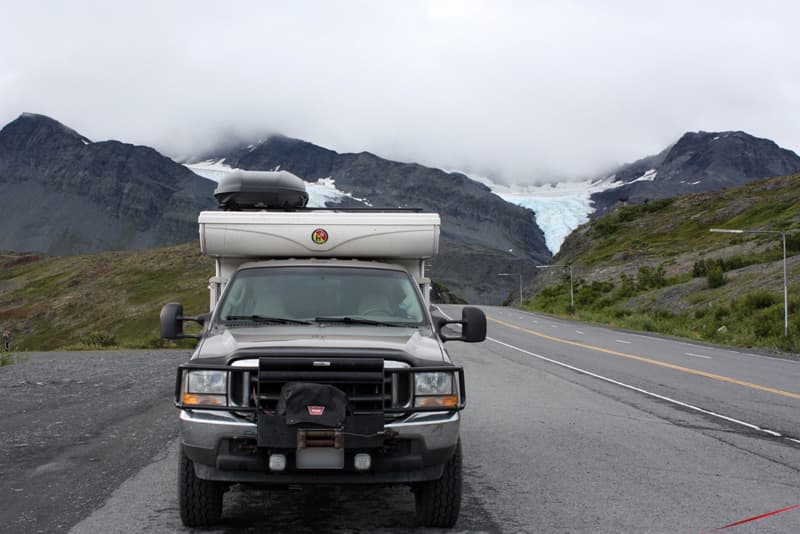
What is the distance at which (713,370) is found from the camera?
63.9 feet

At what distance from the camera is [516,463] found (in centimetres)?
785

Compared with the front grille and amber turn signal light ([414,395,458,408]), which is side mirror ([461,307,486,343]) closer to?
amber turn signal light ([414,395,458,408])

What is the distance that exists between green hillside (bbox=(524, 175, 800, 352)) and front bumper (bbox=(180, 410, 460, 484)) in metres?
27.8

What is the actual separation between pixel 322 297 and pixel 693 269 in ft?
206

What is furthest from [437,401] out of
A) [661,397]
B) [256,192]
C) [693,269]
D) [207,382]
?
[693,269]

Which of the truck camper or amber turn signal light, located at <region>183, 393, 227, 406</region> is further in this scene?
amber turn signal light, located at <region>183, 393, 227, 406</region>

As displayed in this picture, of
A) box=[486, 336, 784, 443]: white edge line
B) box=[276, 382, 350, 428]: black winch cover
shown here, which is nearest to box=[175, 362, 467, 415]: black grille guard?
box=[276, 382, 350, 428]: black winch cover

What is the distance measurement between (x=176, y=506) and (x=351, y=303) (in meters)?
2.08

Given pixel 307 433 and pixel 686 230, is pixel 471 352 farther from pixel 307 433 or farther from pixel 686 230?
pixel 686 230

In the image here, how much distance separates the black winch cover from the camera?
4.98 meters

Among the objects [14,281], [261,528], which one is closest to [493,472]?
[261,528]

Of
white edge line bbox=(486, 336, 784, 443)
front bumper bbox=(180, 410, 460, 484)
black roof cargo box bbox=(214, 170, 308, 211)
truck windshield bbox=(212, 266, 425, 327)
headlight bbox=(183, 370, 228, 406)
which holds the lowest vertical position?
white edge line bbox=(486, 336, 784, 443)

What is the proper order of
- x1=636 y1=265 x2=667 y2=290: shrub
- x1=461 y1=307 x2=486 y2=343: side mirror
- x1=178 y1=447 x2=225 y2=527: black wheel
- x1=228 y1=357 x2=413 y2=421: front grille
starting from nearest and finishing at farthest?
x1=228 y1=357 x2=413 y2=421: front grille, x1=178 y1=447 x2=225 y2=527: black wheel, x1=461 y1=307 x2=486 y2=343: side mirror, x1=636 y1=265 x2=667 y2=290: shrub

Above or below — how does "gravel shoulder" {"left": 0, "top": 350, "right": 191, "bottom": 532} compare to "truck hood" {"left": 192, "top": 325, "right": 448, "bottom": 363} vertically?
below
